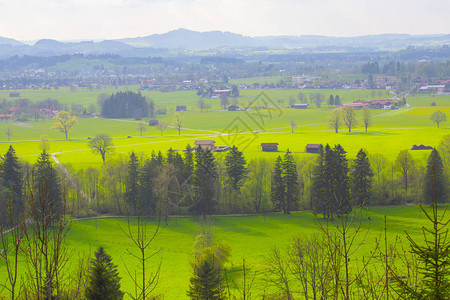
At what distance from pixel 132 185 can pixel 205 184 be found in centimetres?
781

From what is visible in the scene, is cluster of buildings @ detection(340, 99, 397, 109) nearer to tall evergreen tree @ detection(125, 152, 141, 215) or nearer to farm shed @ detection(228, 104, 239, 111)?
farm shed @ detection(228, 104, 239, 111)

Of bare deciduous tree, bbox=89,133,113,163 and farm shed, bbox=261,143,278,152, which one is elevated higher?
bare deciduous tree, bbox=89,133,113,163

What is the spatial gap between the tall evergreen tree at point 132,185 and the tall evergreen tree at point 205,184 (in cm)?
606

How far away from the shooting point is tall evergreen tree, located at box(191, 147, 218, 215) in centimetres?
4434

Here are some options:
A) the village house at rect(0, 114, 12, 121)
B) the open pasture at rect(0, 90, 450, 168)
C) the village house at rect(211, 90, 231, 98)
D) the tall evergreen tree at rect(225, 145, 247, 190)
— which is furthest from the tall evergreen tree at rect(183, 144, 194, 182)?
the village house at rect(211, 90, 231, 98)

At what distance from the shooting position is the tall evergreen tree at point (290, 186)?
1768 inches

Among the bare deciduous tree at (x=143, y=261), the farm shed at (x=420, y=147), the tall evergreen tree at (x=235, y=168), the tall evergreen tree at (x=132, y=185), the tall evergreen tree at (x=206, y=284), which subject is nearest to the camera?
the bare deciduous tree at (x=143, y=261)

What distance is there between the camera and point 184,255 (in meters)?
34.7

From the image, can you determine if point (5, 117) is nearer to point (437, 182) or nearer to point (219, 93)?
point (219, 93)

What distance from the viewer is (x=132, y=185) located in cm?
4678

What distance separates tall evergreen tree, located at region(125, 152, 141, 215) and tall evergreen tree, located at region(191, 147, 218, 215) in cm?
606

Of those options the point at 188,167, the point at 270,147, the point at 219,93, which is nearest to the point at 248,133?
the point at 270,147

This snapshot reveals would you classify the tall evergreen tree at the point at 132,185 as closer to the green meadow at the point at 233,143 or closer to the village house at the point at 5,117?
the green meadow at the point at 233,143

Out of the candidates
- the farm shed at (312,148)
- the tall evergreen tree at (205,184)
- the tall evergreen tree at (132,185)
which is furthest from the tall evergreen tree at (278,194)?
the farm shed at (312,148)
